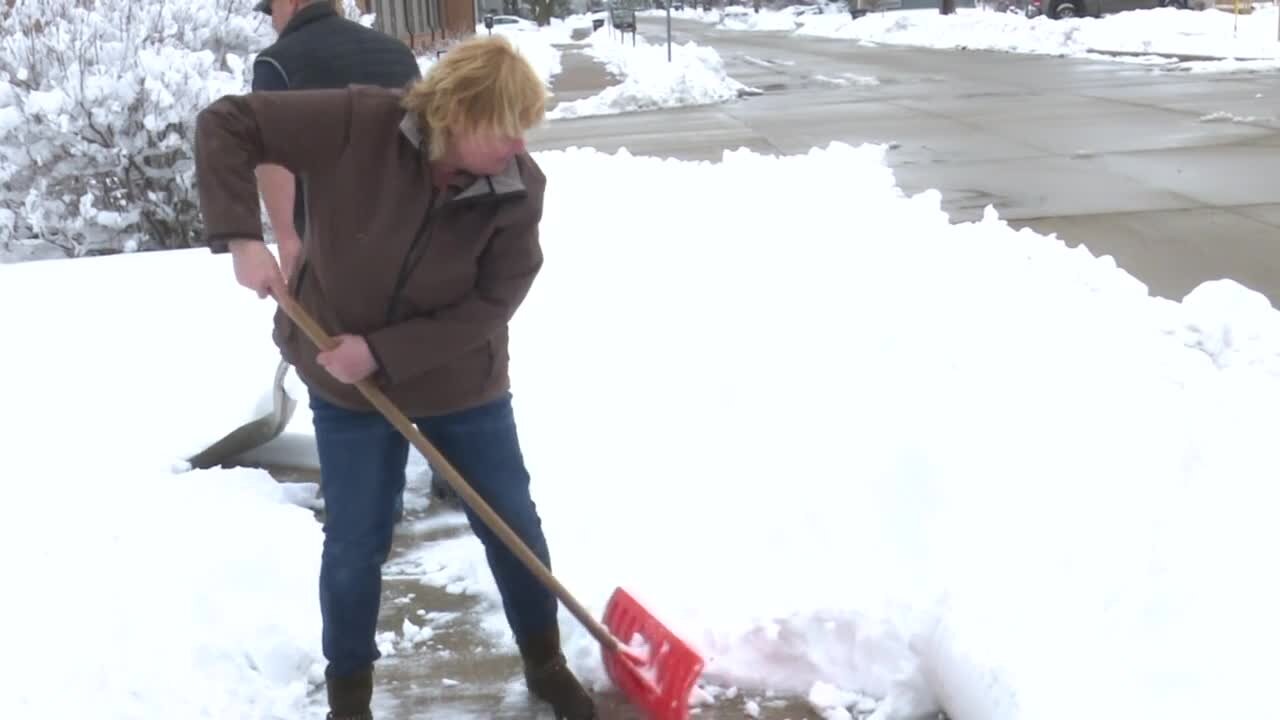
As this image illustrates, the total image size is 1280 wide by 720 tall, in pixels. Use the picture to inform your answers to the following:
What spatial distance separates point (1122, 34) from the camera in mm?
27203

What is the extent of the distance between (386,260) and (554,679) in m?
1.08

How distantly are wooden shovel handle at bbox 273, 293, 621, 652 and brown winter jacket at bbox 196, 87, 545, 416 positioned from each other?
0.06m

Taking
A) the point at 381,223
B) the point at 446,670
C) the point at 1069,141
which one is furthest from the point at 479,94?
the point at 1069,141

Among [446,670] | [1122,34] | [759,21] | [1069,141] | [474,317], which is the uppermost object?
[759,21]

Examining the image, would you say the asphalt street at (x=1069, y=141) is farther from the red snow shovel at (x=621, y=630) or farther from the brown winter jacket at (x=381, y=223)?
the brown winter jacket at (x=381, y=223)

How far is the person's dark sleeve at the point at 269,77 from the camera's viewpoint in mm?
3430

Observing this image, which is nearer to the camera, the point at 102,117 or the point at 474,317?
the point at 474,317

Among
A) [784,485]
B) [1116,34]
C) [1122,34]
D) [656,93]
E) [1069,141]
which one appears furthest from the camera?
[1116,34]

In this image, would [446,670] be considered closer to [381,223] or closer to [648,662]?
[648,662]

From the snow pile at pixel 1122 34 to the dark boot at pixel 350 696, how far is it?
21701 mm

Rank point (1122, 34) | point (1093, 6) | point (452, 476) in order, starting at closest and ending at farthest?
1. point (452, 476)
2. point (1122, 34)
3. point (1093, 6)

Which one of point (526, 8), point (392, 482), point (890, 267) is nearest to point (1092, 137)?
point (890, 267)

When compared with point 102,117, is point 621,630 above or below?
below

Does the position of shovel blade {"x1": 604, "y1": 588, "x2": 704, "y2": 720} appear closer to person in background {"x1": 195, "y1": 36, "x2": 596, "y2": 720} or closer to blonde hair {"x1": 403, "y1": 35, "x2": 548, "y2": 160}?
person in background {"x1": 195, "y1": 36, "x2": 596, "y2": 720}
